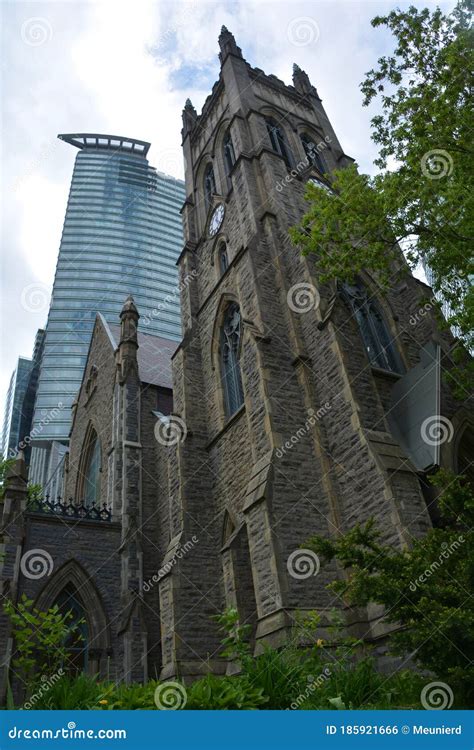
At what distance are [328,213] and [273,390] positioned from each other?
12.5ft

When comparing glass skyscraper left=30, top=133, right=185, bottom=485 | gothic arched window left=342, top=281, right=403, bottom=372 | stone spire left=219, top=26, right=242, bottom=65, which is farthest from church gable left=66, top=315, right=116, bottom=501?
glass skyscraper left=30, top=133, right=185, bottom=485

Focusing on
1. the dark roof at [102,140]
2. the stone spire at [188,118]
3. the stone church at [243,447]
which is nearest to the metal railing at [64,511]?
the stone church at [243,447]

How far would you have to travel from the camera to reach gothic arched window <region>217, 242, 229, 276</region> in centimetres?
1830

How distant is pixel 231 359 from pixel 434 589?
421 inches

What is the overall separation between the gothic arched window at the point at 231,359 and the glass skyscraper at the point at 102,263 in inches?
1525

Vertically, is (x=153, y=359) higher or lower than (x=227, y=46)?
lower

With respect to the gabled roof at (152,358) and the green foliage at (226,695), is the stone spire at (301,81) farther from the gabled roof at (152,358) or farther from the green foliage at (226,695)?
the green foliage at (226,695)

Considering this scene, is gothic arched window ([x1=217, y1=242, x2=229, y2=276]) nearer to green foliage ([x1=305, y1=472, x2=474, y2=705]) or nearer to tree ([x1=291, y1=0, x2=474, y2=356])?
tree ([x1=291, y1=0, x2=474, y2=356])

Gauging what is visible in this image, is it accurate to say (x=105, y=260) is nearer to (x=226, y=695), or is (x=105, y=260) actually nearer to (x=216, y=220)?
(x=216, y=220)

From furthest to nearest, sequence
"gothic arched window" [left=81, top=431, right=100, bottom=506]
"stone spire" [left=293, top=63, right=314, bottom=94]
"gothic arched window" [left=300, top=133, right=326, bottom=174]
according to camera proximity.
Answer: "stone spire" [left=293, top=63, right=314, bottom=94]
"gothic arched window" [left=300, top=133, right=326, bottom=174]
"gothic arched window" [left=81, top=431, right=100, bottom=506]

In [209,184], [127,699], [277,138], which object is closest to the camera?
[127,699]

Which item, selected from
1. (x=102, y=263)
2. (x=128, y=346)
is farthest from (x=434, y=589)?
(x=102, y=263)

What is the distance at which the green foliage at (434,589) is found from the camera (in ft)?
16.9

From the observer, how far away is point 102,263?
2857 inches
